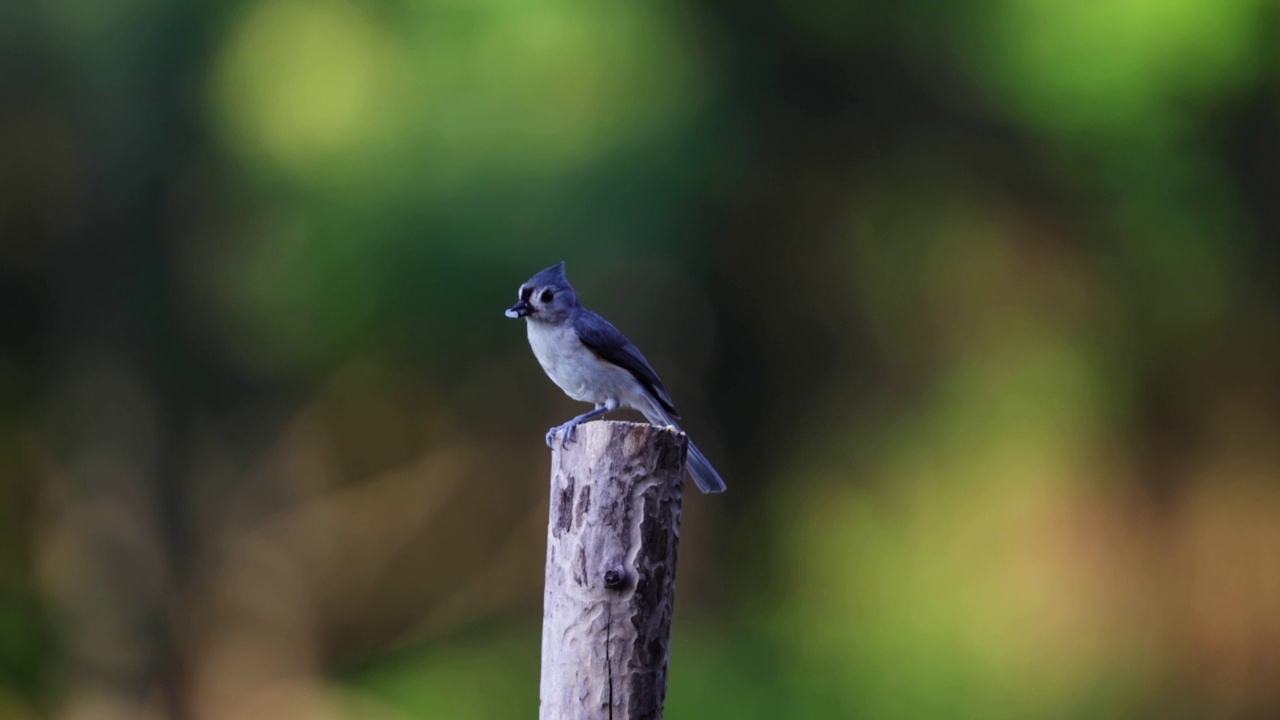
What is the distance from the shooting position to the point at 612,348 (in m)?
3.84

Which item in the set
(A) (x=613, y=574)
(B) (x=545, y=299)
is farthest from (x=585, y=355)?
(A) (x=613, y=574)

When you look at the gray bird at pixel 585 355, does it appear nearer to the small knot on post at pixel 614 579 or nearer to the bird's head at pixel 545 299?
the bird's head at pixel 545 299

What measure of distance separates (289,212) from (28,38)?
1.95 metres

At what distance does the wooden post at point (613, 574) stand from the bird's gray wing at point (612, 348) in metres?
1.19

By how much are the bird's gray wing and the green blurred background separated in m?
3.05

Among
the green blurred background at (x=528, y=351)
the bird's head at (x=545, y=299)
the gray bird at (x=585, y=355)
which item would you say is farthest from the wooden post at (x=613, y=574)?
the green blurred background at (x=528, y=351)

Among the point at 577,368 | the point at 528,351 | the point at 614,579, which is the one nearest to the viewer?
the point at 614,579

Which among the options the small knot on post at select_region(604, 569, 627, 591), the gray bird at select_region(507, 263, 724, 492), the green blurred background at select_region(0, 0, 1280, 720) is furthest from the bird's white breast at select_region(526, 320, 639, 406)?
the green blurred background at select_region(0, 0, 1280, 720)

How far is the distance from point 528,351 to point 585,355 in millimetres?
3416

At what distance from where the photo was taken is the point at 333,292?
22.6ft

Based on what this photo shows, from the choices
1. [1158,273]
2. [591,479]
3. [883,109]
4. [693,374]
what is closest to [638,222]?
[693,374]

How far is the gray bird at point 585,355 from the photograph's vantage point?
382 cm

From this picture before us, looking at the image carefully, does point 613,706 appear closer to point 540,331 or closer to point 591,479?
point 591,479

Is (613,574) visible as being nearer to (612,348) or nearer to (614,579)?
(614,579)
